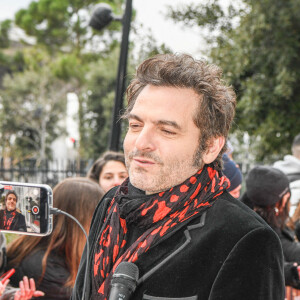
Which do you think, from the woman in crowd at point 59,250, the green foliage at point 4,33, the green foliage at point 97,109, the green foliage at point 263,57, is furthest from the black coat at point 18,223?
the green foliage at point 4,33

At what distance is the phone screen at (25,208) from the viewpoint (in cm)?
145

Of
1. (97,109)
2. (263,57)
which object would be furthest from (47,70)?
(263,57)

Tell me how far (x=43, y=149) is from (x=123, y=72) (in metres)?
20.8

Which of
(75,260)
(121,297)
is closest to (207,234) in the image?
(121,297)

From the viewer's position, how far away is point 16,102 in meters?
25.9

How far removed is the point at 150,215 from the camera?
1438 millimetres

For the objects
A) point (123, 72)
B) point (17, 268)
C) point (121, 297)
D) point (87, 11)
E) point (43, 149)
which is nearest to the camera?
point (121, 297)

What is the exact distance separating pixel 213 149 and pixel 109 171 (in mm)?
2565

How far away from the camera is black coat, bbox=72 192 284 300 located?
1239 millimetres

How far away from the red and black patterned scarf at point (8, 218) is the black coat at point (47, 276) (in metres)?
0.99

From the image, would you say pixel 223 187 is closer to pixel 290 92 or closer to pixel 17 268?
pixel 17 268

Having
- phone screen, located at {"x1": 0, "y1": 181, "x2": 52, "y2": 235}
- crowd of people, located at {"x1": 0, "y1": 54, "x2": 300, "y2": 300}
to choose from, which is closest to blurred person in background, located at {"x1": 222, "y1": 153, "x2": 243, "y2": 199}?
crowd of people, located at {"x1": 0, "y1": 54, "x2": 300, "y2": 300}

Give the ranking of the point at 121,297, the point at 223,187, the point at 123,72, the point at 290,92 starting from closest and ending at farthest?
the point at 121,297 < the point at 223,187 < the point at 123,72 < the point at 290,92

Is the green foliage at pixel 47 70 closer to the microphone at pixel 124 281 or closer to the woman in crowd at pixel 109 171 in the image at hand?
the woman in crowd at pixel 109 171
